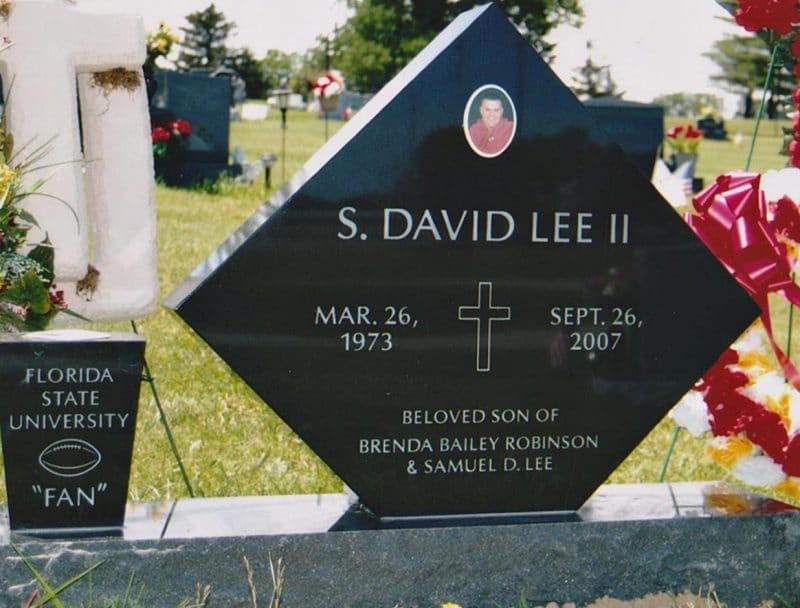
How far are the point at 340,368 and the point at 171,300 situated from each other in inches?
19.8

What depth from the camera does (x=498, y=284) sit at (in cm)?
356

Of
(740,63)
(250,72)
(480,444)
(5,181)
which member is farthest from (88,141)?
(250,72)

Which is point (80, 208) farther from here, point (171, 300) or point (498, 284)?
point (498, 284)

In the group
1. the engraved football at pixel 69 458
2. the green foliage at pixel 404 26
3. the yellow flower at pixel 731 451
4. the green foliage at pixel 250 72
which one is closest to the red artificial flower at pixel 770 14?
the yellow flower at pixel 731 451

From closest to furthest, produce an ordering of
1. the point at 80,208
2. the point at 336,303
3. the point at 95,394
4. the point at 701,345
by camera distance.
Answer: the point at 95,394
the point at 336,303
the point at 701,345
the point at 80,208

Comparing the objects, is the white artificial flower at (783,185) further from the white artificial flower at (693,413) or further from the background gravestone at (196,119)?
the background gravestone at (196,119)

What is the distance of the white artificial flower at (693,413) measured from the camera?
3.96 m

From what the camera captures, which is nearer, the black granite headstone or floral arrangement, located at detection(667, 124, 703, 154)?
the black granite headstone

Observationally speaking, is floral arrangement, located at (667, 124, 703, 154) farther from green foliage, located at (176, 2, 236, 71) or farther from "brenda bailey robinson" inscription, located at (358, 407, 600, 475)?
green foliage, located at (176, 2, 236, 71)

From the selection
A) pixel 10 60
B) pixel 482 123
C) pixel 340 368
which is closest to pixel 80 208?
pixel 10 60

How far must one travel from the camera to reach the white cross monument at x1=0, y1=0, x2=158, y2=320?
3.87 metres

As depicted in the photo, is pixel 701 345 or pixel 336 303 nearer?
pixel 336 303

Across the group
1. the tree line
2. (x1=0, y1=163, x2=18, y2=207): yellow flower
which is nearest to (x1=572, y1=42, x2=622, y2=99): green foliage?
the tree line

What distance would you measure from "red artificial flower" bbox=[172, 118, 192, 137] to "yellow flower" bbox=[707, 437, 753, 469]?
13.5m
